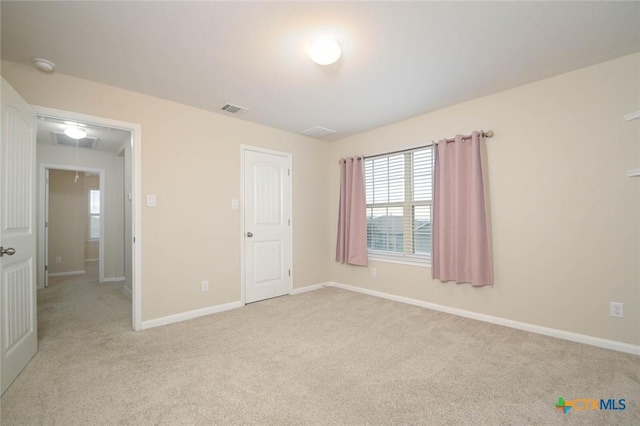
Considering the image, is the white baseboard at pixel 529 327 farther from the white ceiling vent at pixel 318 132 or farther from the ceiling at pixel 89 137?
the ceiling at pixel 89 137

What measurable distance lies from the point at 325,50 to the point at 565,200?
98.5 inches

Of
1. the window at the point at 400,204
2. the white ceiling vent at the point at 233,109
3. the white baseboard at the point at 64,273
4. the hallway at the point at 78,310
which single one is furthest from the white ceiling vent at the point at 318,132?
the white baseboard at the point at 64,273

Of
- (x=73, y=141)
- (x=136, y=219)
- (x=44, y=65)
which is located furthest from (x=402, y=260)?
(x=73, y=141)

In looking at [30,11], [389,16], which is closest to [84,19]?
[30,11]

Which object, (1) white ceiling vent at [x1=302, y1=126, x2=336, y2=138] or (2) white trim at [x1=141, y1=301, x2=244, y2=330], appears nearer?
(2) white trim at [x1=141, y1=301, x2=244, y2=330]

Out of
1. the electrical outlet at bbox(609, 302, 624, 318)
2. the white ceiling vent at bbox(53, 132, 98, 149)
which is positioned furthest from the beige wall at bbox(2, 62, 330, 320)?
the electrical outlet at bbox(609, 302, 624, 318)

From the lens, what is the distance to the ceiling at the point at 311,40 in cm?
182

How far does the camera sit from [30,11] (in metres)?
1.80

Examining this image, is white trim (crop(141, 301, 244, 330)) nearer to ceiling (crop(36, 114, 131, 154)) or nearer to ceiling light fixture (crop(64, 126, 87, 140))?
ceiling (crop(36, 114, 131, 154))

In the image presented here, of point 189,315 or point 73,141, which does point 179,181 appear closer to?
point 189,315

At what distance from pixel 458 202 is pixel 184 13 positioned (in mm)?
2987

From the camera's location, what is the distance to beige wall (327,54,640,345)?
2.37 m

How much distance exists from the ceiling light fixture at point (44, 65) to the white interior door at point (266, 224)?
194 cm

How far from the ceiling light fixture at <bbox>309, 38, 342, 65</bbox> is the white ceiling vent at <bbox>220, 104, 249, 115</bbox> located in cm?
150
